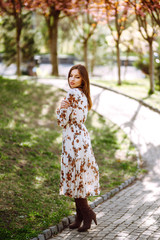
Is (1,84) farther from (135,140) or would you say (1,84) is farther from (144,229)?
(144,229)

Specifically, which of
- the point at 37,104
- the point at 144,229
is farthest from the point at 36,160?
the point at 37,104

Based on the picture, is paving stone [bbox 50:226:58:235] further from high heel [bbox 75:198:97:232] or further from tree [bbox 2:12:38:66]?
tree [bbox 2:12:38:66]

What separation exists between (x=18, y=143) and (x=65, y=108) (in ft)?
12.5

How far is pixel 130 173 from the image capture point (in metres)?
8.03

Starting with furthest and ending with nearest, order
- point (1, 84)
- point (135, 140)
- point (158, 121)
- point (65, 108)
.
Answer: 1. point (1, 84)
2. point (158, 121)
3. point (135, 140)
4. point (65, 108)

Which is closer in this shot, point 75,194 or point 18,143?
point 75,194

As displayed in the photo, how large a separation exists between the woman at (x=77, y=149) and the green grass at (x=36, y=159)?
723mm

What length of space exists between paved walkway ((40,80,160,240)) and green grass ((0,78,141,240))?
1.25ft

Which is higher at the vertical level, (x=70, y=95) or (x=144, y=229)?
(x=70, y=95)

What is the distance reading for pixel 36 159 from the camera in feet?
25.6

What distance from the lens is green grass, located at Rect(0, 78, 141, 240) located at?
5395 millimetres

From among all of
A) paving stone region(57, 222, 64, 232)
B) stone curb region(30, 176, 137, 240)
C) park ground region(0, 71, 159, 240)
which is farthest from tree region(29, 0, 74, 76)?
paving stone region(57, 222, 64, 232)

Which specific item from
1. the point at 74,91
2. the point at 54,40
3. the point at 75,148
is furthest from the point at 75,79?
the point at 54,40

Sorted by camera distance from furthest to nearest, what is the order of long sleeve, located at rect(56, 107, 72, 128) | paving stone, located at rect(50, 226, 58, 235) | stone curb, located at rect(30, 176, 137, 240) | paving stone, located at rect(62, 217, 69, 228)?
paving stone, located at rect(62, 217, 69, 228)
paving stone, located at rect(50, 226, 58, 235)
stone curb, located at rect(30, 176, 137, 240)
long sleeve, located at rect(56, 107, 72, 128)
